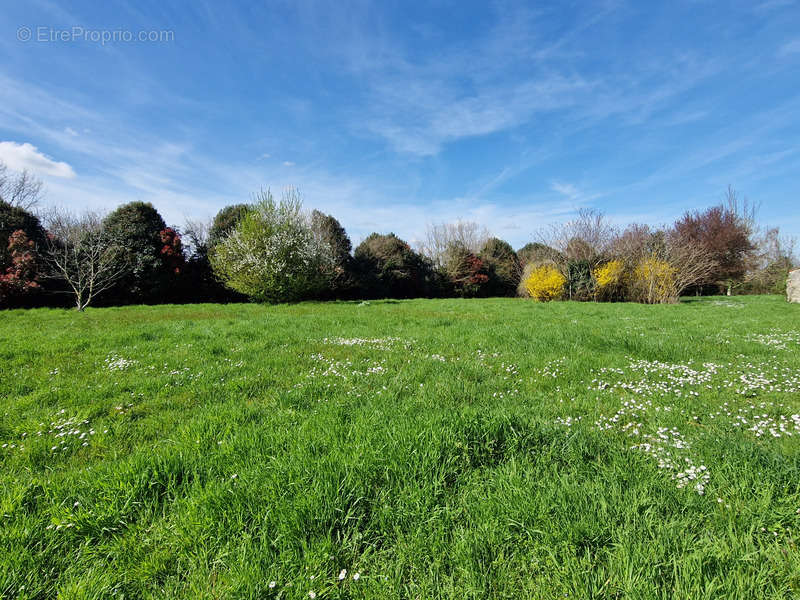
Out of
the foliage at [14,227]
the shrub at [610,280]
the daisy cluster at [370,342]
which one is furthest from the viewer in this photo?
the shrub at [610,280]

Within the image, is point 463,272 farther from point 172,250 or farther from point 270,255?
point 172,250

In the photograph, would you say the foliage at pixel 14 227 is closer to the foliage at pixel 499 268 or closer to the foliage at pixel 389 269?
the foliage at pixel 389 269

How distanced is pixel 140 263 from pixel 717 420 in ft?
85.5

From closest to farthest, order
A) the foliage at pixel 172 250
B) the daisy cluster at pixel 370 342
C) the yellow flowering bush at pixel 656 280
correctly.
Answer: the daisy cluster at pixel 370 342 < the foliage at pixel 172 250 < the yellow flowering bush at pixel 656 280

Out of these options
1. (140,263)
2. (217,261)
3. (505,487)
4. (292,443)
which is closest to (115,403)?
(292,443)

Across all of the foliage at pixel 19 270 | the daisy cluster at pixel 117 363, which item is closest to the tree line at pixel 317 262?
the foliage at pixel 19 270

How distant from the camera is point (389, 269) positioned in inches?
1208

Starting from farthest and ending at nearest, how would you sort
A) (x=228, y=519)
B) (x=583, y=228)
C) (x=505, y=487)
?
1. (x=583, y=228)
2. (x=505, y=487)
3. (x=228, y=519)

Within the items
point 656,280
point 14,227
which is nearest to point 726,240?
point 656,280

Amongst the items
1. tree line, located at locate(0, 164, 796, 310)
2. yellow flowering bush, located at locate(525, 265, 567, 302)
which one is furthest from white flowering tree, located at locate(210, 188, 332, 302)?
yellow flowering bush, located at locate(525, 265, 567, 302)

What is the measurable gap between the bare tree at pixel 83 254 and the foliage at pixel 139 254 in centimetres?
47

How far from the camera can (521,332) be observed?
26.4 feet

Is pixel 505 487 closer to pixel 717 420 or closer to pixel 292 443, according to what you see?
pixel 292 443

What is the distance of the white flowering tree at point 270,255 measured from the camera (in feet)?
63.3
